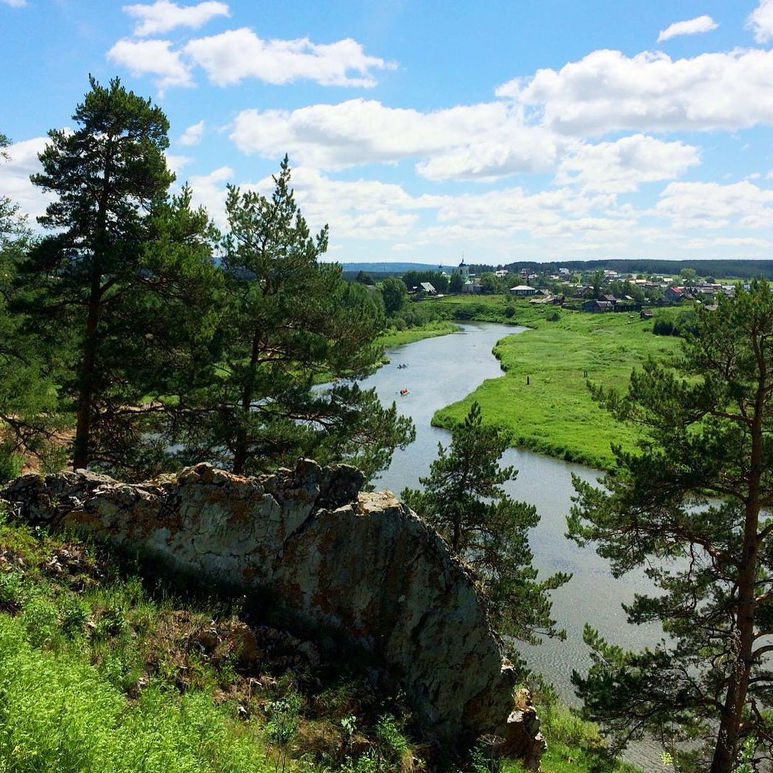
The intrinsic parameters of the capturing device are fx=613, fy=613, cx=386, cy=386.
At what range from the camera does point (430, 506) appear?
18.0m

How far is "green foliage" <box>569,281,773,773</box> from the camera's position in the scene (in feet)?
41.9

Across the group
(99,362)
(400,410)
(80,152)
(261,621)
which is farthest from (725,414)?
(400,410)

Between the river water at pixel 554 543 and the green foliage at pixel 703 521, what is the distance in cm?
492

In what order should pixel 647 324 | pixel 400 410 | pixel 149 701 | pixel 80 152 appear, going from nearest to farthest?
pixel 149 701 → pixel 80 152 → pixel 400 410 → pixel 647 324

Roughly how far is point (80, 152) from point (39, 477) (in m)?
8.11

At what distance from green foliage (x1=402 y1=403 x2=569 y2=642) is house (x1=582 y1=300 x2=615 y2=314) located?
487 ft

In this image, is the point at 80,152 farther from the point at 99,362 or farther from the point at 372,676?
the point at 372,676

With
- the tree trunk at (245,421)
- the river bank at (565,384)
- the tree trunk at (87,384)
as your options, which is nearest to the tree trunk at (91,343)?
the tree trunk at (87,384)

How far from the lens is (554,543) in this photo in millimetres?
30078

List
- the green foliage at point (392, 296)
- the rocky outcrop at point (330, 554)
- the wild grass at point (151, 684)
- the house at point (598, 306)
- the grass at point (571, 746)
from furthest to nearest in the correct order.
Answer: the house at point (598, 306)
the green foliage at point (392, 296)
the grass at point (571, 746)
the rocky outcrop at point (330, 554)
the wild grass at point (151, 684)

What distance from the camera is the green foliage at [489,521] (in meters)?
17.4

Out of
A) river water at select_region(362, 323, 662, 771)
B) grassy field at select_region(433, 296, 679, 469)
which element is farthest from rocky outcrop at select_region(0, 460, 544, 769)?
river water at select_region(362, 323, 662, 771)

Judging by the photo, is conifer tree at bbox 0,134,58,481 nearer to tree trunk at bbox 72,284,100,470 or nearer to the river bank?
tree trunk at bbox 72,284,100,470

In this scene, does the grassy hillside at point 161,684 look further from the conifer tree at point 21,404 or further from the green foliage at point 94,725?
the conifer tree at point 21,404
